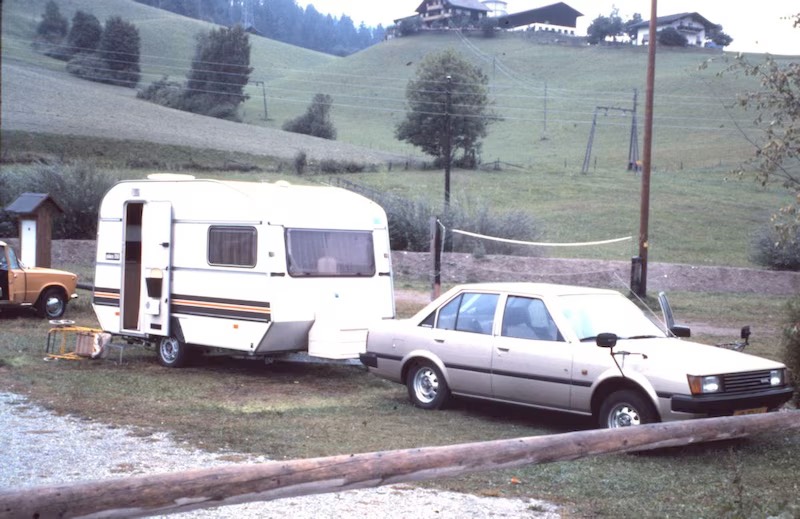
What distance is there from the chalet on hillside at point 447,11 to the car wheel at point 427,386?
126625mm

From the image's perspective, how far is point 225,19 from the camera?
145250mm

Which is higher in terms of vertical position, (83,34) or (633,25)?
(633,25)

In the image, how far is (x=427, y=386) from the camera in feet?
35.5

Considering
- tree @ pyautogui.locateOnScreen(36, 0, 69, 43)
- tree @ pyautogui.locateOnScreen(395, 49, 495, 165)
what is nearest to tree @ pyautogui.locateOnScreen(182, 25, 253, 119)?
tree @ pyautogui.locateOnScreen(36, 0, 69, 43)

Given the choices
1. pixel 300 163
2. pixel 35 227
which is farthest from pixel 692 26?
pixel 35 227

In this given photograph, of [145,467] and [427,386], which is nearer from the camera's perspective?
[145,467]

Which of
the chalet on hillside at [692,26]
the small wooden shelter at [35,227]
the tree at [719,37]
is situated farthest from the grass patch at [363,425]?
the tree at [719,37]

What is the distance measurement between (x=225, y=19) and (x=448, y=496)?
145807 mm

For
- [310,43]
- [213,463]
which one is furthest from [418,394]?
[310,43]

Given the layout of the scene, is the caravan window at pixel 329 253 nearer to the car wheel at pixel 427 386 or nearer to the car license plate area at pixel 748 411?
the car wheel at pixel 427 386

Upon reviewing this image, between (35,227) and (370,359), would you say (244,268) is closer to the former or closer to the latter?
(370,359)

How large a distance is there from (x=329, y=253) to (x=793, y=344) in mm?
6259

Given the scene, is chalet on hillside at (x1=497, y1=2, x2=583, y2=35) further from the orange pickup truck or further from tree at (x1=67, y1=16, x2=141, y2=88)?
the orange pickup truck

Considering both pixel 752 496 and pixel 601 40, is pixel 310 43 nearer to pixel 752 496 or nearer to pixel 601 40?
pixel 601 40
